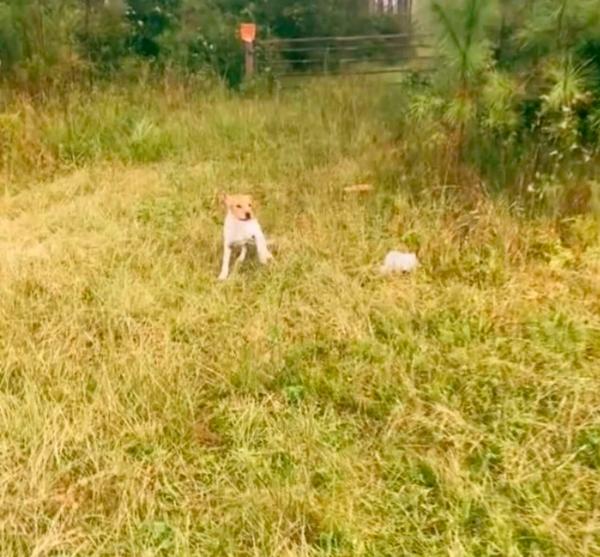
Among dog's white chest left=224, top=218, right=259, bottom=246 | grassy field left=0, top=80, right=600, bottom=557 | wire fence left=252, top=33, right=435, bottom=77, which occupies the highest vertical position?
wire fence left=252, top=33, right=435, bottom=77

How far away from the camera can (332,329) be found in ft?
8.12

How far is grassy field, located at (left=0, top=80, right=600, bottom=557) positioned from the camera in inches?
64.2

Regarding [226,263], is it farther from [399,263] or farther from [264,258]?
[399,263]

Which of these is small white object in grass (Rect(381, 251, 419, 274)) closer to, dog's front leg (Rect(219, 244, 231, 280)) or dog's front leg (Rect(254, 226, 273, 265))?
dog's front leg (Rect(254, 226, 273, 265))

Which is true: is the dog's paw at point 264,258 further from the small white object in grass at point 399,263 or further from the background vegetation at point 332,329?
the small white object in grass at point 399,263

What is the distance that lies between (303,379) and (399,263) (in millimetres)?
1007

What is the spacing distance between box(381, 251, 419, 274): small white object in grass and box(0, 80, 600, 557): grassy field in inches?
2.5

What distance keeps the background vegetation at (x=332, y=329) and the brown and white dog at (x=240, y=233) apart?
12 cm

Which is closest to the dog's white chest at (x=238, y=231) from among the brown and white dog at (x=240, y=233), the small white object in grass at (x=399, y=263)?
the brown and white dog at (x=240, y=233)

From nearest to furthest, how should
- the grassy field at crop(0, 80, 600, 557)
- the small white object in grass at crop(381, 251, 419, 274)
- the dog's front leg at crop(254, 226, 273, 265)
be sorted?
the grassy field at crop(0, 80, 600, 557) < the small white object in grass at crop(381, 251, 419, 274) < the dog's front leg at crop(254, 226, 273, 265)

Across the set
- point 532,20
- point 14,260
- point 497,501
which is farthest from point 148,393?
point 532,20

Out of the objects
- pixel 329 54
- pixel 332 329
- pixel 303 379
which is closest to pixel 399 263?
pixel 332 329

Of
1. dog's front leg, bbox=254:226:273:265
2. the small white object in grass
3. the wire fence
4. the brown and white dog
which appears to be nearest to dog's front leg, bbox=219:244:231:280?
the brown and white dog

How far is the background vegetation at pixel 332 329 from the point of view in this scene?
1661 mm
